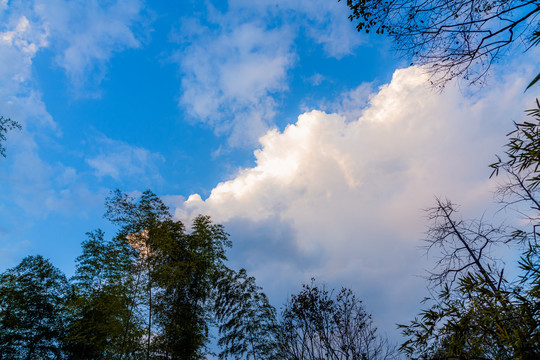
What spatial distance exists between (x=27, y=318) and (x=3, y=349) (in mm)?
1683

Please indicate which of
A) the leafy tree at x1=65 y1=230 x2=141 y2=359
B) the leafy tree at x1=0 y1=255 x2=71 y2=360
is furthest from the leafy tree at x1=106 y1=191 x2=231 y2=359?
the leafy tree at x1=0 y1=255 x2=71 y2=360

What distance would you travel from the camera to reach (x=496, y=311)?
1933 millimetres

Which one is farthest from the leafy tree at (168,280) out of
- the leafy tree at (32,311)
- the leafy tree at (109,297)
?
the leafy tree at (32,311)

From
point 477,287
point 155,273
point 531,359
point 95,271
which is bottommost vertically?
point 531,359

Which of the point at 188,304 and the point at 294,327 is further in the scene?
the point at 188,304

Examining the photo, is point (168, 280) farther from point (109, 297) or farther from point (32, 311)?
point (32, 311)

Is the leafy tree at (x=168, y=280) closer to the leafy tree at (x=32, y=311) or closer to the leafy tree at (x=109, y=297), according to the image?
the leafy tree at (x=109, y=297)

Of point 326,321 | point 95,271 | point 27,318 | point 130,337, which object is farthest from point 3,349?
point 326,321

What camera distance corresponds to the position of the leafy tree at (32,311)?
46.6 feet

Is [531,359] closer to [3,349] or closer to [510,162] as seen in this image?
[510,162]

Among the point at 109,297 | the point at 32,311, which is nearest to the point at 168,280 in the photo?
Result: the point at 109,297

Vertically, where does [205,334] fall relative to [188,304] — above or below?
below

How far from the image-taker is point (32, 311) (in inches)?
592

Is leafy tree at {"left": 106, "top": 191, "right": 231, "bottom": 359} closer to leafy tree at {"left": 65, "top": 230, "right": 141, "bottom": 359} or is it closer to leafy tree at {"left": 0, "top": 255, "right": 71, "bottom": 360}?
leafy tree at {"left": 65, "top": 230, "right": 141, "bottom": 359}
